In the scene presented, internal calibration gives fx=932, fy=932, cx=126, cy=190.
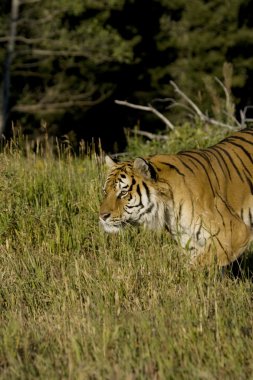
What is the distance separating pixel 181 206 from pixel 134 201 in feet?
0.99

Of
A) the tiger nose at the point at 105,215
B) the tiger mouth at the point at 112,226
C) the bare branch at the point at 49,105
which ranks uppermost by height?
the tiger nose at the point at 105,215

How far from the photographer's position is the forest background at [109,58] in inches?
857

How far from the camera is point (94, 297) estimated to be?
5.47 meters

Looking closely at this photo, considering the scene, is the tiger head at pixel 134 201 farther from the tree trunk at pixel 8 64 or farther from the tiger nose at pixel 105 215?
the tree trunk at pixel 8 64

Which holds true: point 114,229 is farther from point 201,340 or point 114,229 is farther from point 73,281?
point 201,340

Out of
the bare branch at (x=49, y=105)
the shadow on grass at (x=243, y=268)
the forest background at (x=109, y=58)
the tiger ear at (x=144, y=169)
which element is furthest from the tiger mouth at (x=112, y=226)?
the bare branch at (x=49, y=105)

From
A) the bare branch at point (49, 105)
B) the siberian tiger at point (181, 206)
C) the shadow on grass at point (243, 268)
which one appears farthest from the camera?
the bare branch at point (49, 105)

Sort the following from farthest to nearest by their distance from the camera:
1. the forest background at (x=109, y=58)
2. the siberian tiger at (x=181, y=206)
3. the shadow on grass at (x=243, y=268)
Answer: the forest background at (x=109, y=58)
the shadow on grass at (x=243, y=268)
the siberian tiger at (x=181, y=206)

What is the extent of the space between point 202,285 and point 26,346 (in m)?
1.39

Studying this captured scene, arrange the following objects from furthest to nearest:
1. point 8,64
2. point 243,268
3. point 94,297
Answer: point 8,64
point 243,268
point 94,297

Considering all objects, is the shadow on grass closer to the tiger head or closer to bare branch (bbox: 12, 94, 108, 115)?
the tiger head

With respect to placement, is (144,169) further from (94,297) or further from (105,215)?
(94,297)

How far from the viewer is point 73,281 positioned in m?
5.84

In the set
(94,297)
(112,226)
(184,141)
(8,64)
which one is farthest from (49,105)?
(94,297)
